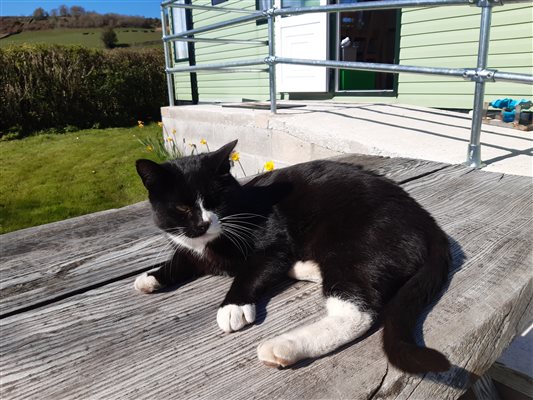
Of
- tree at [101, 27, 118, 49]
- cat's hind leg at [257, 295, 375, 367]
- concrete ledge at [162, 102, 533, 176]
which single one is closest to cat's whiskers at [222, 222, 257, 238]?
cat's hind leg at [257, 295, 375, 367]

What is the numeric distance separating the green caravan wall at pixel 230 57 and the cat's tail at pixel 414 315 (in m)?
6.88

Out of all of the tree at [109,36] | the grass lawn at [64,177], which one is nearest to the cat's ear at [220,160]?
the grass lawn at [64,177]

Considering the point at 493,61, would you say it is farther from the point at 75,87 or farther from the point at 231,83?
the point at 75,87

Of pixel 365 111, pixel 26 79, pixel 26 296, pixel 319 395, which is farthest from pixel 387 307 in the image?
pixel 26 79

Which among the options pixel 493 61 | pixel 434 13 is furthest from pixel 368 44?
pixel 493 61

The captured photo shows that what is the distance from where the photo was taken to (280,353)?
2.71 feet

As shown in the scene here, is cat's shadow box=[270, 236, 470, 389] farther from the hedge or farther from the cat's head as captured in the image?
the hedge

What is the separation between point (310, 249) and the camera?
48.9 inches

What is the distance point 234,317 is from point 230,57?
843 cm

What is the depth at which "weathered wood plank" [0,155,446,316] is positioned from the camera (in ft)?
3.89

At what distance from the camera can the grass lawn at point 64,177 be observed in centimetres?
410

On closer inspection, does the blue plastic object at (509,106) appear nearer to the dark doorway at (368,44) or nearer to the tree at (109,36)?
the dark doorway at (368,44)

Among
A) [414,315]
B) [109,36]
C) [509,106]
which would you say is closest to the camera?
[414,315]

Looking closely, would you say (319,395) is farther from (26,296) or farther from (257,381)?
(26,296)
